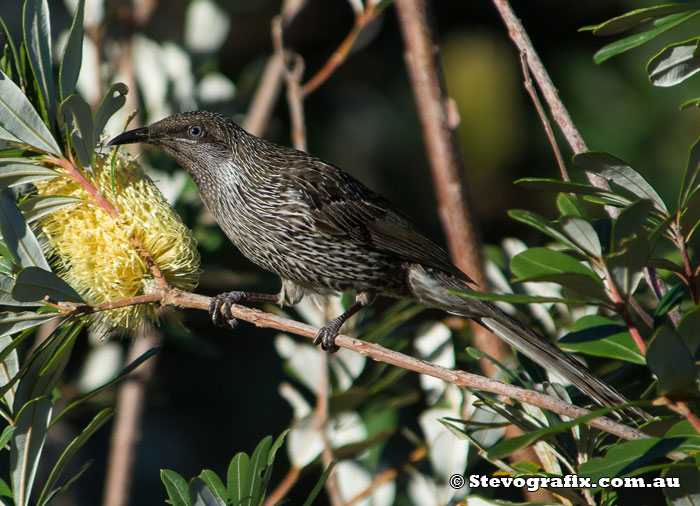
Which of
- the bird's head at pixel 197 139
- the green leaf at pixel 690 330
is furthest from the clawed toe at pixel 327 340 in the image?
the green leaf at pixel 690 330

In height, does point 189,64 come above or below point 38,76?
above

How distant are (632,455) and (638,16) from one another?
Result: 90cm

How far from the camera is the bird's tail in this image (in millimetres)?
2417

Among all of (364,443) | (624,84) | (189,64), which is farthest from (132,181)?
(624,84)

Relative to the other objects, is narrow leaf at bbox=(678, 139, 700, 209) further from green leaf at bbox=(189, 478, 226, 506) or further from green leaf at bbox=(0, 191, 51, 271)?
green leaf at bbox=(0, 191, 51, 271)

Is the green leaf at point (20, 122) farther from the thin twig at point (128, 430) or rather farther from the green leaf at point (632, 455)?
the thin twig at point (128, 430)

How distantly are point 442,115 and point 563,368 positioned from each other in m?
1.21

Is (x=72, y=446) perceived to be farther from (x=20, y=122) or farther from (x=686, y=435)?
(x=686, y=435)

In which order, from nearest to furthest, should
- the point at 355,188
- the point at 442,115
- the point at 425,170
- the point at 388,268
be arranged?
the point at 442,115, the point at 388,268, the point at 355,188, the point at 425,170

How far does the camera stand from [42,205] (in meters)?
2.06

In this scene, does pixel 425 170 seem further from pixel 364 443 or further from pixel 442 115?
pixel 364 443

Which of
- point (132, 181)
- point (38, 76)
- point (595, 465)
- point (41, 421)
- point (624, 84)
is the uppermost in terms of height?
point (624, 84)

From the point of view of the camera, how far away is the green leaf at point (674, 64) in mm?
1701

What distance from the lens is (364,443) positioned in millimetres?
3059
